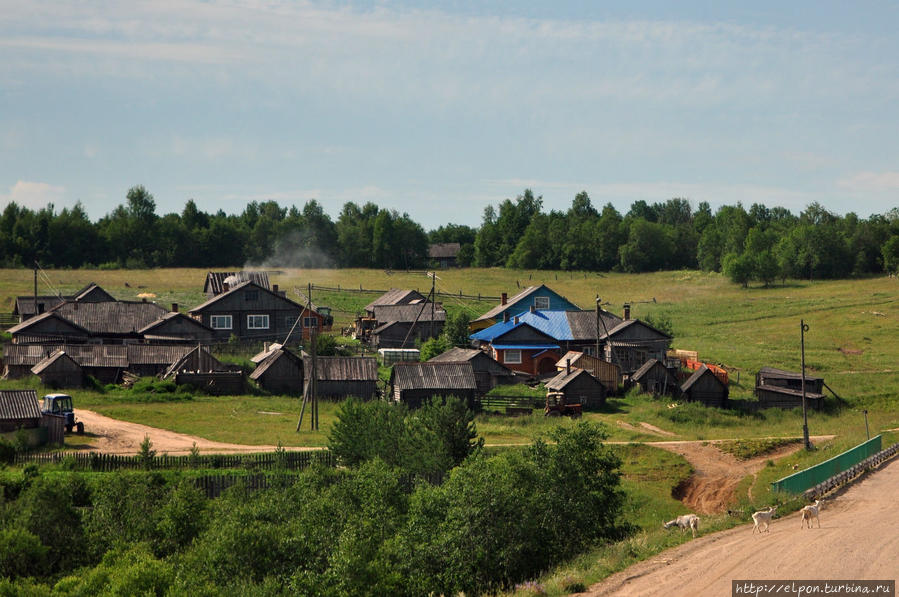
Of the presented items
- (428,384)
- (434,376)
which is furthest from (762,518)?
(434,376)

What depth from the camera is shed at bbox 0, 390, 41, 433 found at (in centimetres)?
3950

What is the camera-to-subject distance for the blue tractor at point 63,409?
4212cm

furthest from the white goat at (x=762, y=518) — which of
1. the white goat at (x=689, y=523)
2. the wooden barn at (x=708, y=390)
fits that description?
the wooden barn at (x=708, y=390)

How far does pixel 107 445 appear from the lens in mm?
40062

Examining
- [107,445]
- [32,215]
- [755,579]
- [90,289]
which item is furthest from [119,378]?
[32,215]

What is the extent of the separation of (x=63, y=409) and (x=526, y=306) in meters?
37.2

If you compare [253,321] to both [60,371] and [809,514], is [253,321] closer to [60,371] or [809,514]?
[60,371]

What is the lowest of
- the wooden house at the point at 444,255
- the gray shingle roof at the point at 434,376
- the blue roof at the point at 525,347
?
the gray shingle roof at the point at 434,376

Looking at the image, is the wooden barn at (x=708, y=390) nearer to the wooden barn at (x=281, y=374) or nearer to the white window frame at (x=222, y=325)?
the wooden barn at (x=281, y=374)

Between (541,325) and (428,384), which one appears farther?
(541,325)

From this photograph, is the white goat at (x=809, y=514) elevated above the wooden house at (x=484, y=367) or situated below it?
below

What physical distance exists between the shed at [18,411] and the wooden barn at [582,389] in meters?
25.7

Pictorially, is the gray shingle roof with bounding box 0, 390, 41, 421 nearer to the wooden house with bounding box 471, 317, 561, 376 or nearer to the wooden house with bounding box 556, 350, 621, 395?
the wooden house with bounding box 556, 350, 621, 395

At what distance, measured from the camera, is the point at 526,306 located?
72.4 metres
